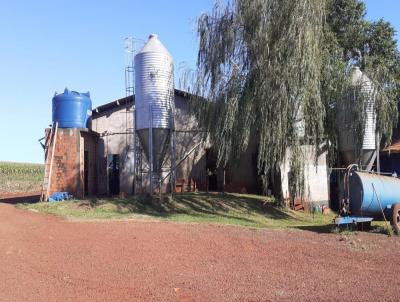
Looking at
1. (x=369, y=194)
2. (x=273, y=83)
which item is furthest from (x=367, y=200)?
(x=273, y=83)

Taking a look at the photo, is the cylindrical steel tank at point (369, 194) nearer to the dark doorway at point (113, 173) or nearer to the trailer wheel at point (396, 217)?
the trailer wheel at point (396, 217)

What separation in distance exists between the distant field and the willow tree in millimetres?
23828

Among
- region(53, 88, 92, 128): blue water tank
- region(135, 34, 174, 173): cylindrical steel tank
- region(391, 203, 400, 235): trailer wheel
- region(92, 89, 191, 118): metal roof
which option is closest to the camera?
region(391, 203, 400, 235): trailer wheel

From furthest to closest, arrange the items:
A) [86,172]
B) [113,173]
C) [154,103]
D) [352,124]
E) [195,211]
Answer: [113,173]
[86,172]
[154,103]
[352,124]
[195,211]

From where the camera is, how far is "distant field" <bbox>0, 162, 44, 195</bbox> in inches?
1484

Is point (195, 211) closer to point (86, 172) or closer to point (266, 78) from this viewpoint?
point (266, 78)

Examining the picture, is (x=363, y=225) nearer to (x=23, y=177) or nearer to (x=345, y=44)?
(x=345, y=44)

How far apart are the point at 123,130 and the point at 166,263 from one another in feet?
54.8

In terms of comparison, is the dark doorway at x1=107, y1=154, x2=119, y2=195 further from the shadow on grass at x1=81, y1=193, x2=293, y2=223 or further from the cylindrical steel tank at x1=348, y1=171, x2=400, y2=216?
the cylindrical steel tank at x1=348, y1=171, x2=400, y2=216

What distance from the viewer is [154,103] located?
2053 centimetres

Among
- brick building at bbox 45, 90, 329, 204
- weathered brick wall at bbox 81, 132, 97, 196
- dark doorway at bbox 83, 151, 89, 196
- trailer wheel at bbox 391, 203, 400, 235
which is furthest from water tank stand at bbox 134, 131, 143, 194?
trailer wheel at bbox 391, 203, 400, 235

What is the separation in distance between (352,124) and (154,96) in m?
8.45

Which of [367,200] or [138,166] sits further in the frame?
[138,166]

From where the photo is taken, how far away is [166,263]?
9.43m
